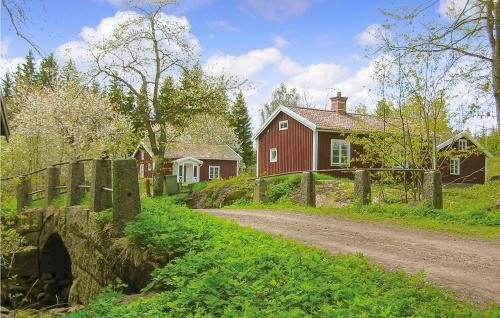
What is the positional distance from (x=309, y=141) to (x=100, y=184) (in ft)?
64.8

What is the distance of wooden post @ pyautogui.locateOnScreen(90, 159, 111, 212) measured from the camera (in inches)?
371

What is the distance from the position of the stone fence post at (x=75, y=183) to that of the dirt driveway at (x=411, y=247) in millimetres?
3788

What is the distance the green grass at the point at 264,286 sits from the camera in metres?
4.92

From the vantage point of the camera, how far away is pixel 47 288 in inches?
524

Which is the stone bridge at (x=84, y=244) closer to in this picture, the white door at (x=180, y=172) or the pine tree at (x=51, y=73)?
the pine tree at (x=51, y=73)

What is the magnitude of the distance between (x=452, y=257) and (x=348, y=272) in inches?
95.8

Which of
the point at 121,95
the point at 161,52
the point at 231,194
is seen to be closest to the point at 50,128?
the point at 121,95

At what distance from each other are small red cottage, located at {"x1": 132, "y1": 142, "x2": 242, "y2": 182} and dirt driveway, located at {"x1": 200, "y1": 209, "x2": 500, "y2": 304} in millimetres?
36330

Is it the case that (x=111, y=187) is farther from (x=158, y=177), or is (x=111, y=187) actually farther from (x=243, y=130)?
(x=243, y=130)

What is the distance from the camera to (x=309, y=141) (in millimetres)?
28125

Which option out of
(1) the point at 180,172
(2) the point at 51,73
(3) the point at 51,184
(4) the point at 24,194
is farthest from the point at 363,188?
(2) the point at 51,73

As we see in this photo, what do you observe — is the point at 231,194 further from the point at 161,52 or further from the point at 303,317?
the point at 303,317

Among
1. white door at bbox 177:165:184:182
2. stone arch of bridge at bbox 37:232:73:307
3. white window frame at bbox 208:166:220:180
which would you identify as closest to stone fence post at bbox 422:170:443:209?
stone arch of bridge at bbox 37:232:73:307

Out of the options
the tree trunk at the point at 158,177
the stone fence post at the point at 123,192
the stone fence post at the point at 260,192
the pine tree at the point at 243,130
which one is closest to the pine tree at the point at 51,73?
the tree trunk at the point at 158,177
